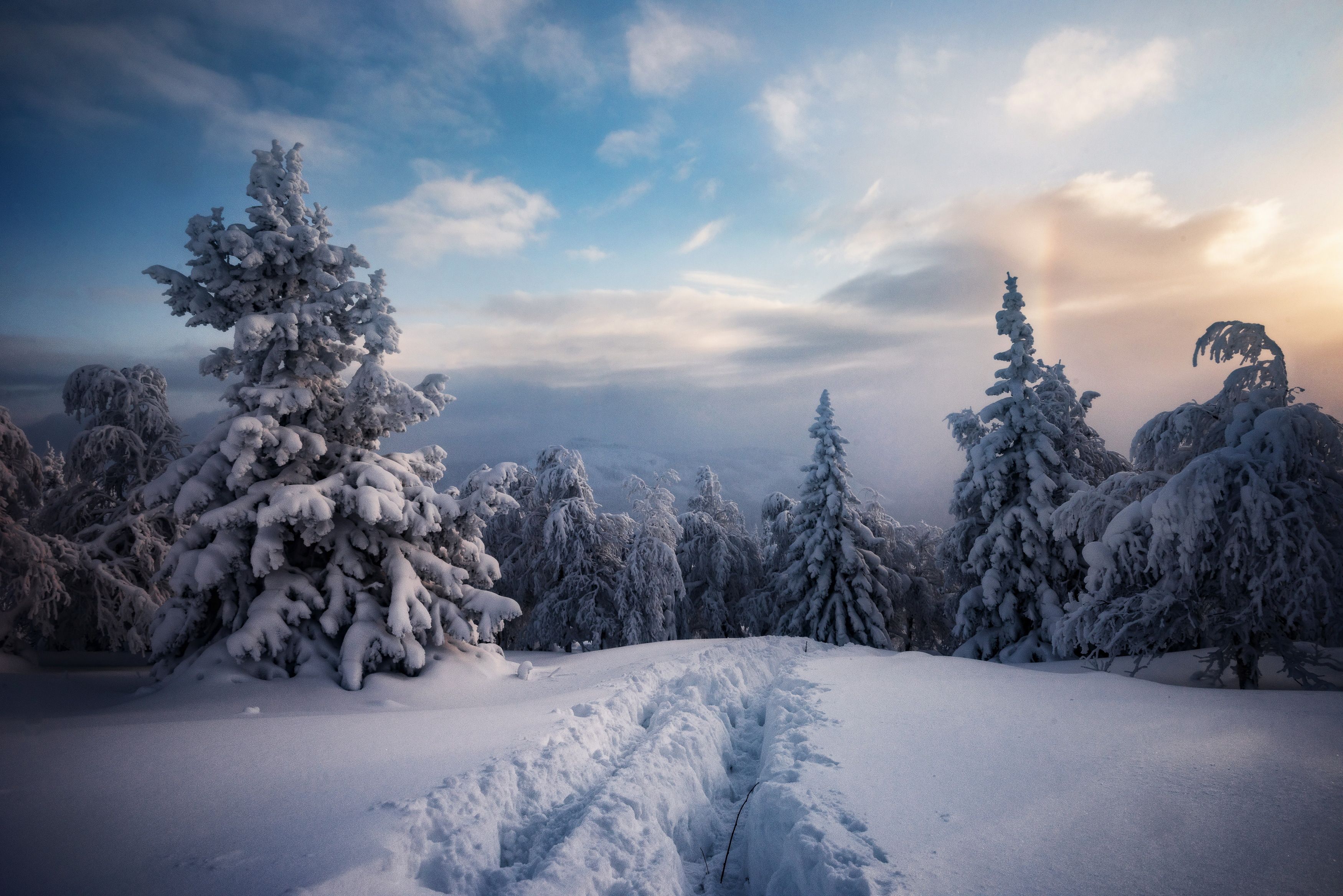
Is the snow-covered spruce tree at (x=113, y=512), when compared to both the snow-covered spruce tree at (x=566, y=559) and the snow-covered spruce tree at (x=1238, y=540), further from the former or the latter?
the snow-covered spruce tree at (x=1238, y=540)

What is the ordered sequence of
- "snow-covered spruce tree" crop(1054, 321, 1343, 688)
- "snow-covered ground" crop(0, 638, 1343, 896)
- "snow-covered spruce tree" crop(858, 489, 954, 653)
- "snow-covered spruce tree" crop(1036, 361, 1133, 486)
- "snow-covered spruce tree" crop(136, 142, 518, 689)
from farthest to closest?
"snow-covered spruce tree" crop(858, 489, 954, 653) → "snow-covered spruce tree" crop(1036, 361, 1133, 486) → "snow-covered spruce tree" crop(136, 142, 518, 689) → "snow-covered spruce tree" crop(1054, 321, 1343, 688) → "snow-covered ground" crop(0, 638, 1343, 896)

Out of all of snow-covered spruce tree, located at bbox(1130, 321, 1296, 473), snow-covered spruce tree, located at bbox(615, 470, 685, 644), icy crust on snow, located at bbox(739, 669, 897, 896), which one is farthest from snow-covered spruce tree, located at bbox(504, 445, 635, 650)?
snow-covered spruce tree, located at bbox(1130, 321, 1296, 473)

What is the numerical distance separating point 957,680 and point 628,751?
18.9 ft

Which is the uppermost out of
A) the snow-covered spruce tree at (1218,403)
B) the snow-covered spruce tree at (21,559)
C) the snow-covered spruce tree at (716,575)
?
the snow-covered spruce tree at (1218,403)

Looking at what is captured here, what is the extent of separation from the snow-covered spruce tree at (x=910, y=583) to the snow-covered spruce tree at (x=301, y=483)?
17.4m

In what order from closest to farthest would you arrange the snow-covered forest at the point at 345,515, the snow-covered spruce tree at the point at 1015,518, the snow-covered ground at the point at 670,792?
1. the snow-covered ground at the point at 670,792
2. the snow-covered forest at the point at 345,515
3. the snow-covered spruce tree at the point at 1015,518

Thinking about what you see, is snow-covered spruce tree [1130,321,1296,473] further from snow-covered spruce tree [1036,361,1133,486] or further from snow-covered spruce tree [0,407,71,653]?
snow-covered spruce tree [0,407,71,653]

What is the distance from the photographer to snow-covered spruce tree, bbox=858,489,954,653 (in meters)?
22.6

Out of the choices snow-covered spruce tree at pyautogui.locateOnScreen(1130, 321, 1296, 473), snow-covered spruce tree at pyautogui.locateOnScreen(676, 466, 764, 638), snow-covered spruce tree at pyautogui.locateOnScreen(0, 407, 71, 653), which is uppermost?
snow-covered spruce tree at pyautogui.locateOnScreen(1130, 321, 1296, 473)

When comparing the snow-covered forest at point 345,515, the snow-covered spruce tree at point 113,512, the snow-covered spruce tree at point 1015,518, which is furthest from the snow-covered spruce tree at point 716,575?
the snow-covered spruce tree at point 113,512

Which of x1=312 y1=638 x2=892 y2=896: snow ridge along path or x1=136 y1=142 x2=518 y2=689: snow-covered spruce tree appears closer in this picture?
x1=312 y1=638 x2=892 y2=896: snow ridge along path

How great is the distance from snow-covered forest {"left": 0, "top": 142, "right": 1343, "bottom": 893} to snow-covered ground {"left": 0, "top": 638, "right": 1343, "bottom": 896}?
0.04m

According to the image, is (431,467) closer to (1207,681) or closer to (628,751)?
(628,751)

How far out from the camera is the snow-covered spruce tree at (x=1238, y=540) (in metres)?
7.61
